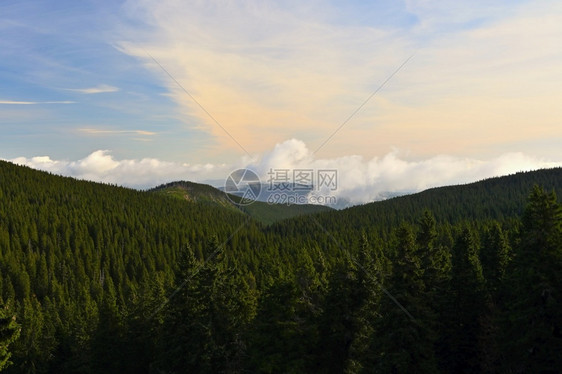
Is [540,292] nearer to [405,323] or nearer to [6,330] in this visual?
[405,323]

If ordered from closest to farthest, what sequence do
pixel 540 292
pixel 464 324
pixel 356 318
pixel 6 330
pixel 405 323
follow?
pixel 540 292
pixel 6 330
pixel 405 323
pixel 356 318
pixel 464 324

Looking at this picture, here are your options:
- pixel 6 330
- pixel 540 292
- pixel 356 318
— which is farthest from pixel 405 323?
pixel 6 330

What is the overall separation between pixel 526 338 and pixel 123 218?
7274 inches

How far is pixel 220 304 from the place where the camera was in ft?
112

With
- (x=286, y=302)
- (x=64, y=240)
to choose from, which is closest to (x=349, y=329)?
(x=286, y=302)

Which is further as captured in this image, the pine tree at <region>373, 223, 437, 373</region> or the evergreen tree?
the evergreen tree

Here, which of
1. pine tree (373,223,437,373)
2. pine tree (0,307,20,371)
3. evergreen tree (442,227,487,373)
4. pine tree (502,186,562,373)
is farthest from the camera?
evergreen tree (442,227,487,373)

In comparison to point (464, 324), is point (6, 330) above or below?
above

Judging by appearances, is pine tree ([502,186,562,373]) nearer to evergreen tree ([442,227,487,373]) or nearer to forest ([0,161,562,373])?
forest ([0,161,562,373])

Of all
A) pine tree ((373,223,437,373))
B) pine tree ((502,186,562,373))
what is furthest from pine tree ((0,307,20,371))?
pine tree ((502,186,562,373))

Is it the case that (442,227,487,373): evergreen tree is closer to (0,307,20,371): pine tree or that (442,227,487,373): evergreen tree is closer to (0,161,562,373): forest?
(0,161,562,373): forest

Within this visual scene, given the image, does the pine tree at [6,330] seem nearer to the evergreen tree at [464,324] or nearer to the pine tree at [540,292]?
the pine tree at [540,292]

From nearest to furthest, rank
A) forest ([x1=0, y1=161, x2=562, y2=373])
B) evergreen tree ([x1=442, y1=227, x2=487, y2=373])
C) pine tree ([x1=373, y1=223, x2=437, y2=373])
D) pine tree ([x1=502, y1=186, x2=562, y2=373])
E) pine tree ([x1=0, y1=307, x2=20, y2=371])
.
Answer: pine tree ([x1=502, y1=186, x2=562, y2=373]) → pine tree ([x1=0, y1=307, x2=20, y2=371]) → forest ([x1=0, y1=161, x2=562, y2=373]) → pine tree ([x1=373, y1=223, x2=437, y2=373]) → evergreen tree ([x1=442, y1=227, x2=487, y2=373])

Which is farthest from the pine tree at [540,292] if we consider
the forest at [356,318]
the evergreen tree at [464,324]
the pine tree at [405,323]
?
the evergreen tree at [464,324]
